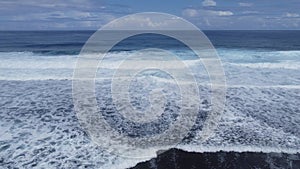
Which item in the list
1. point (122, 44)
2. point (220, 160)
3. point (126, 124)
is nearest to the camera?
point (220, 160)

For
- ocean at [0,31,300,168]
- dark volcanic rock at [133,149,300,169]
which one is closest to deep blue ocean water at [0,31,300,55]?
ocean at [0,31,300,168]

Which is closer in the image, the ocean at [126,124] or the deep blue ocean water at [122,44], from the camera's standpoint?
the ocean at [126,124]

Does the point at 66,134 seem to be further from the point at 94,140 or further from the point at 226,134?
the point at 226,134

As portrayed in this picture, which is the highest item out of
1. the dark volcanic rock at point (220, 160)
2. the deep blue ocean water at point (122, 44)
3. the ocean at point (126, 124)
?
the deep blue ocean water at point (122, 44)

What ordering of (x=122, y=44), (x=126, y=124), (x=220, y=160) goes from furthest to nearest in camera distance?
(x=122, y=44) < (x=126, y=124) < (x=220, y=160)

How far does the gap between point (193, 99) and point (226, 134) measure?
275cm

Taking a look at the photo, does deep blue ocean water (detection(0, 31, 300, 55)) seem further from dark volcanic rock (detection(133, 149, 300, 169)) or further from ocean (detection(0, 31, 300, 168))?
dark volcanic rock (detection(133, 149, 300, 169))

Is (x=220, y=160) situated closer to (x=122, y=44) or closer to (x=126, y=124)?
(x=126, y=124)

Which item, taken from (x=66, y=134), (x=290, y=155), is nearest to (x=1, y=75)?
(x=66, y=134)

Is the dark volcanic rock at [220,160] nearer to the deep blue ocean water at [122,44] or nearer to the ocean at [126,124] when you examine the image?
the ocean at [126,124]

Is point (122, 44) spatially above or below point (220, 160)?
above

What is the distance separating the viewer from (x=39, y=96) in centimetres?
1018

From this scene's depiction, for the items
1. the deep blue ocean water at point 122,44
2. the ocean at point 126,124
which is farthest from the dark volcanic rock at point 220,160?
the deep blue ocean water at point 122,44

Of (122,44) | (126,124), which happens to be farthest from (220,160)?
(122,44)
